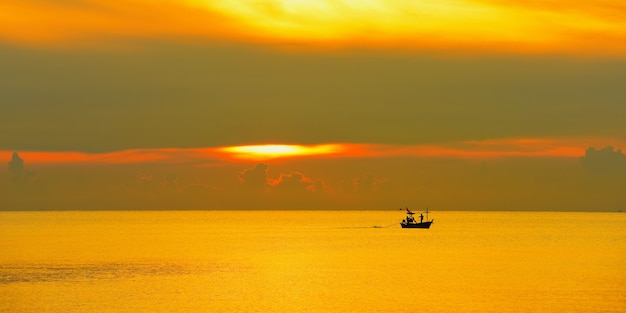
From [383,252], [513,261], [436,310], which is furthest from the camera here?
→ [383,252]

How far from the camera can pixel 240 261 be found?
17088cm

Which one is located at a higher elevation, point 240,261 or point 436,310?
point 240,261

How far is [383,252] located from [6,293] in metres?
103

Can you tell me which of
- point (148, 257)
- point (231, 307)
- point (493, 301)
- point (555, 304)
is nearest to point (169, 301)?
point (231, 307)

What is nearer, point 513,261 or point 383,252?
point 513,261

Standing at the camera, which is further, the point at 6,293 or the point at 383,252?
the point at 383,252

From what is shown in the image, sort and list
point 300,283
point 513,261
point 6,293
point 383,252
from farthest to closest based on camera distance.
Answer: point 383,252, point 513,261, point 300,283, point 6,293

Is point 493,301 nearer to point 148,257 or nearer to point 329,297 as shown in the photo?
point 329,297

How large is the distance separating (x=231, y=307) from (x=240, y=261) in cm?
7049

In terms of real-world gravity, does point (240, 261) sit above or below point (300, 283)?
above

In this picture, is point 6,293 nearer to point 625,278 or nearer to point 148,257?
point 148,257

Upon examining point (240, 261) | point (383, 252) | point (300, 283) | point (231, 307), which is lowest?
point (231, 307)

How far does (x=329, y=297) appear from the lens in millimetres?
109938

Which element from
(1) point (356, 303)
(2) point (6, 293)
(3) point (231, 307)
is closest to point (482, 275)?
(1) point (356, 303)
